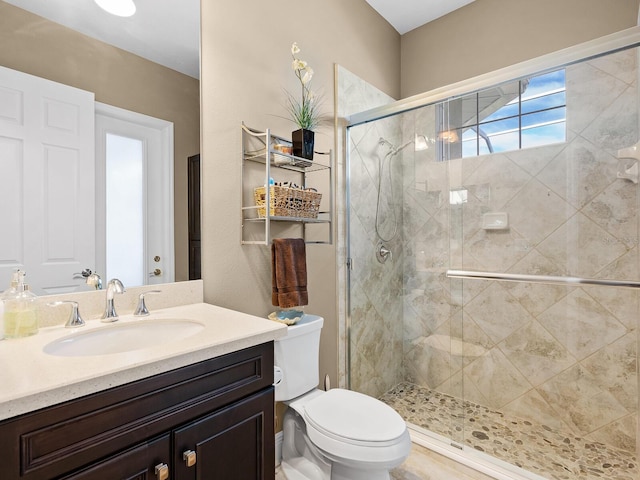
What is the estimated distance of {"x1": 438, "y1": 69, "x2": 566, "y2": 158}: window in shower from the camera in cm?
190

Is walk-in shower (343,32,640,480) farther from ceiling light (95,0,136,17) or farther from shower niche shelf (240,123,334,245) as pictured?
ceiling light (95,0,136,17)

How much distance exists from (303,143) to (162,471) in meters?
1.43

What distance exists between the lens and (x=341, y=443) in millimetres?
1297

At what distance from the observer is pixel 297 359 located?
158 cm

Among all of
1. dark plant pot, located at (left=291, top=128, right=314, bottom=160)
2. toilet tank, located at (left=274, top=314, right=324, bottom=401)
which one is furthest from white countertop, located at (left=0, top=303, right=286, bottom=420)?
dark plant pot, located at (left=291, top=128, right=314, bottom=160)

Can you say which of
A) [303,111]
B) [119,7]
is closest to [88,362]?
[119,7]

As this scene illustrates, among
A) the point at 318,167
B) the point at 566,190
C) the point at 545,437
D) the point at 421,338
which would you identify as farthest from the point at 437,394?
the point at 318,167

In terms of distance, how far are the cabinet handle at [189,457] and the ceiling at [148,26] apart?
1.39 metres

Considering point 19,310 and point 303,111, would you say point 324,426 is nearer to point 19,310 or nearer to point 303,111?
point 19,310

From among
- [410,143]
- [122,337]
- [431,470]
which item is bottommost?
[431,470]

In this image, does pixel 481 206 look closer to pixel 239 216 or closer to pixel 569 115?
→ pixel 569 115

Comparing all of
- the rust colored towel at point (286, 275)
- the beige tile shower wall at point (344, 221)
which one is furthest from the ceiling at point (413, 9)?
the rust colored towel at point (286, 275)

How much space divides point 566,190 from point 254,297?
177 cm

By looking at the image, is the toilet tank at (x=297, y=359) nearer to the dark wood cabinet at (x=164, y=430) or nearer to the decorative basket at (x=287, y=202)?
the dark wood cabinet at (x=164, y=430)
